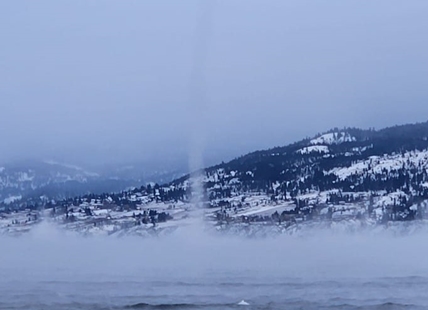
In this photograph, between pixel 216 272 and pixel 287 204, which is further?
pixel 287 204

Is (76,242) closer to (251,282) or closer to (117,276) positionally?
(117,276)

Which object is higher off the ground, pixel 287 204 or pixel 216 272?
pixel 287 204

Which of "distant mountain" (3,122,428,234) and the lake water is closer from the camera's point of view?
the lake water

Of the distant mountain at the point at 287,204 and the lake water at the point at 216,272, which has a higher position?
the distant mountain at the point at 287,204

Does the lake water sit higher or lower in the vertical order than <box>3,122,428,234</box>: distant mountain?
lower

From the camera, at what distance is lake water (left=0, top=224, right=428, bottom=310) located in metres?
66.8

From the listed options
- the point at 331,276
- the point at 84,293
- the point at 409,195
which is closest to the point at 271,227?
the point at 409,195

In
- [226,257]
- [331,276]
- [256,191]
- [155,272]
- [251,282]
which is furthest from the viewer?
[256,191]

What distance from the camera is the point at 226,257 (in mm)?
143000

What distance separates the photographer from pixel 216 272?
334 ft

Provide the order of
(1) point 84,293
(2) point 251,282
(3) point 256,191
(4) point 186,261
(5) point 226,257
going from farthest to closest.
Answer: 1. (3) point 256,191
2. (5) point 226,257
3. (4) point 186,261
4. (2) point 251,282
5. (1) point 84,293

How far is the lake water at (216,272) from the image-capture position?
2630 inches

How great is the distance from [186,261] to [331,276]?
43.9 metres

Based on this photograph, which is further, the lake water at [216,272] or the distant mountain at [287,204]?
the distant mountain at [287,204]
